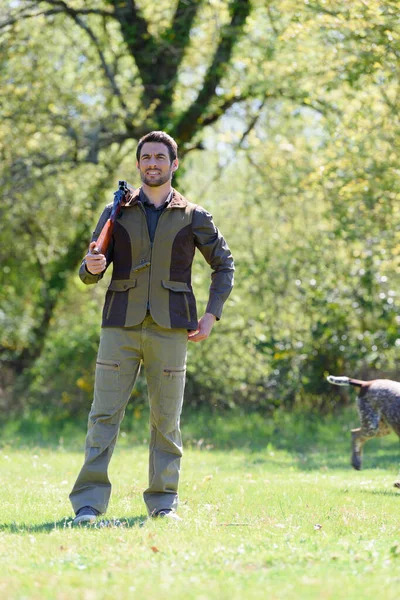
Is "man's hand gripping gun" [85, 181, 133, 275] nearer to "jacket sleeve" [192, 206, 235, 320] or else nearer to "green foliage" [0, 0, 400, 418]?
"jacket sleeve" [192, 206, 235, 320]

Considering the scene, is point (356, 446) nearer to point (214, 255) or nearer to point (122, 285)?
point (214, 255)

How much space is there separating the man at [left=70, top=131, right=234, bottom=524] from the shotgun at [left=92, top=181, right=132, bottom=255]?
5cm

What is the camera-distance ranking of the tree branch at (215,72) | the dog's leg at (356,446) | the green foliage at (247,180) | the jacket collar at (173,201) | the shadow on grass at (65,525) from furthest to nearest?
the tree branch at (215,72)
the green foliage at (247,180)
the dog's leg at (356,446)
the jacket collar at (173,201)
the shadow on grass at (65,525)

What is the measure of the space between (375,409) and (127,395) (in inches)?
149

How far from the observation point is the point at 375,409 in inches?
363

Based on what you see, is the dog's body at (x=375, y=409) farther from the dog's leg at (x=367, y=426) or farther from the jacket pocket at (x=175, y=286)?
the jacket pocket at (x=175, y=286)

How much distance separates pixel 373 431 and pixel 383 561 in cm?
456

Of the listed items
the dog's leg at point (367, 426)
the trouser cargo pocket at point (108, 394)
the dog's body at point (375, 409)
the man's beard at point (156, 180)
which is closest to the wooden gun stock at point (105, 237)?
the man's beard at point (156, 180)

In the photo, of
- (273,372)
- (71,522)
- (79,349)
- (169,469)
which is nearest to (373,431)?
(169,469)

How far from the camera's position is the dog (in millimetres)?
8930

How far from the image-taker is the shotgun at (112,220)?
19.8 feet

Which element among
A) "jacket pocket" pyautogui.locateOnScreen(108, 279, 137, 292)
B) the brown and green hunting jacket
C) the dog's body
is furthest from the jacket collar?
the dog's body

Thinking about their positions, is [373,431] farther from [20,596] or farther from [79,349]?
[79,349]

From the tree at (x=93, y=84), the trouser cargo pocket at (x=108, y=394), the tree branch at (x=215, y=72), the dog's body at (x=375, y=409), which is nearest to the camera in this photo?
the trouser cargo pocket at (x=108, y=394)
